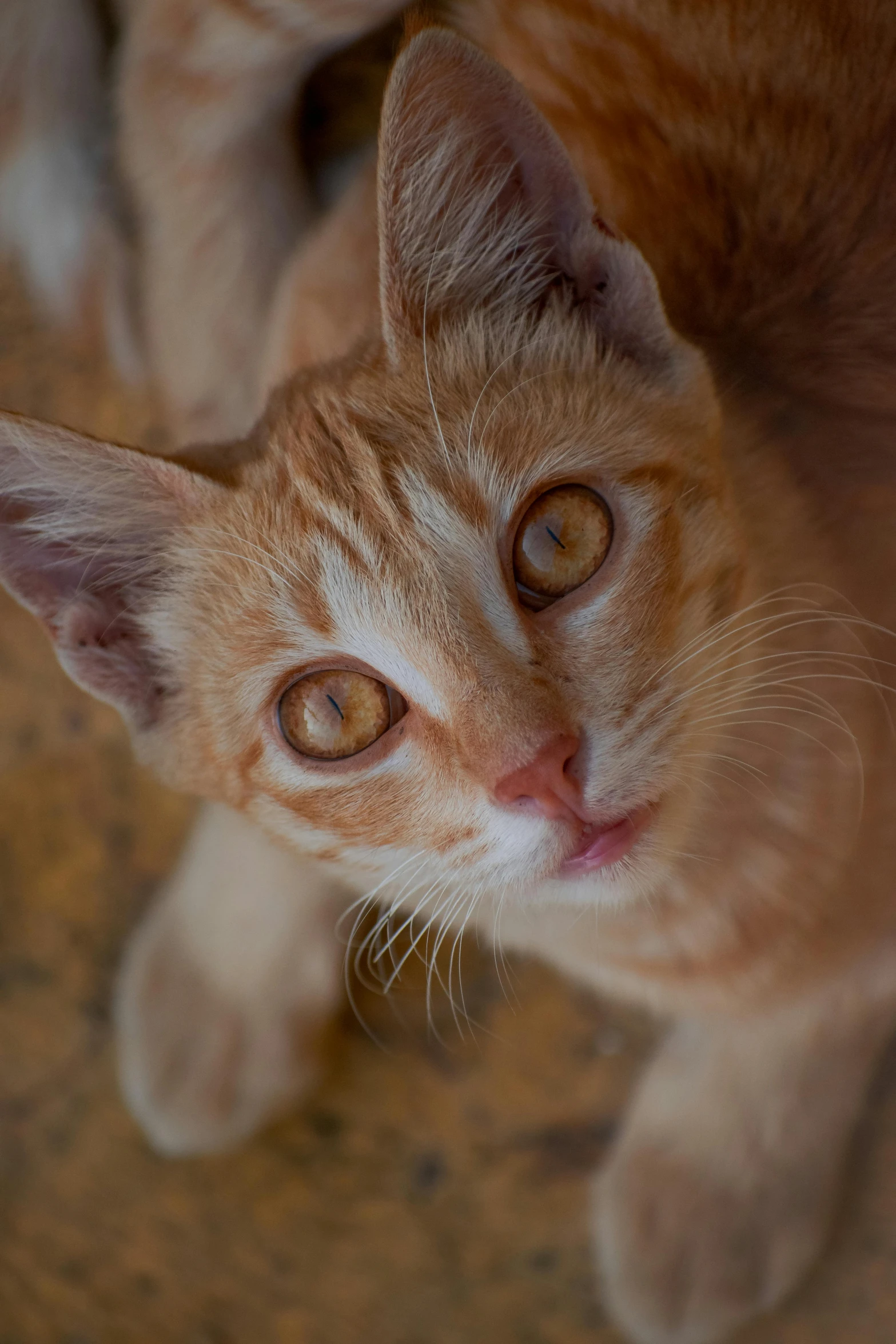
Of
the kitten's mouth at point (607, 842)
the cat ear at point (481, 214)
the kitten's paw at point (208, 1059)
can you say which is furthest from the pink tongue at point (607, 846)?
the kitten's paw at point (208, 1059)

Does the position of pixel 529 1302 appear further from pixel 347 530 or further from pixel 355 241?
pixel 355 241

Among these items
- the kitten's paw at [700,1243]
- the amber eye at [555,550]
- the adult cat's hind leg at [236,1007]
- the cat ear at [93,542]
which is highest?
the cat ear at [93,542]

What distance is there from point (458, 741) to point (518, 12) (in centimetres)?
72

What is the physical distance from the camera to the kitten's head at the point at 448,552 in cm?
83

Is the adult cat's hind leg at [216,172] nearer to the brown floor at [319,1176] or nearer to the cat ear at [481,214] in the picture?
the brown floor at [319,1176]

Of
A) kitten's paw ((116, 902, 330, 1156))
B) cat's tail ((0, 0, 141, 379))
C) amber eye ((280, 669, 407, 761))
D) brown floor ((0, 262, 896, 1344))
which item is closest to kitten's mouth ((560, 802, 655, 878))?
amber eye ((280, 669, 407, 761))

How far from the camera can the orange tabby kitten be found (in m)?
0.85

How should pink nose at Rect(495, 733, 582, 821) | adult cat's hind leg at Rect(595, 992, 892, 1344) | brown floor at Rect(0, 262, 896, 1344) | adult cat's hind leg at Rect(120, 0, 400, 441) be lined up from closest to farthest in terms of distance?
pink nose at Rect(495, 733, 582, 821), adult cat's hind leg at Rect(120, 0, 400, 441), adult cat's hind leg at Rect(595, 992, 892, 1344), brown floor at Rect(0, 262, 896, 1344)

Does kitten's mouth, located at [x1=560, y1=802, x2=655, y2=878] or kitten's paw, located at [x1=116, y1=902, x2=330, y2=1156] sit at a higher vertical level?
kitten's mouth, located at [x1=560, y1=802, x2=655, y2=878]

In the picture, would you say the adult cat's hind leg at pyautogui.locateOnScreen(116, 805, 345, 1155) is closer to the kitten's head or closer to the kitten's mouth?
the kitten's head

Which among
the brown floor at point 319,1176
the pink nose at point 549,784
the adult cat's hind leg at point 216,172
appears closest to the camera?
the pink nose at point 549,784

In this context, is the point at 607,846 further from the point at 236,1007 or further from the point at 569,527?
the point at 236,1007

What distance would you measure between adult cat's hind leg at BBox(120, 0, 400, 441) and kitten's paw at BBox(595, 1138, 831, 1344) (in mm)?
1053

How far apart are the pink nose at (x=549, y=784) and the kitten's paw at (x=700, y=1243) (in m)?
0.83
